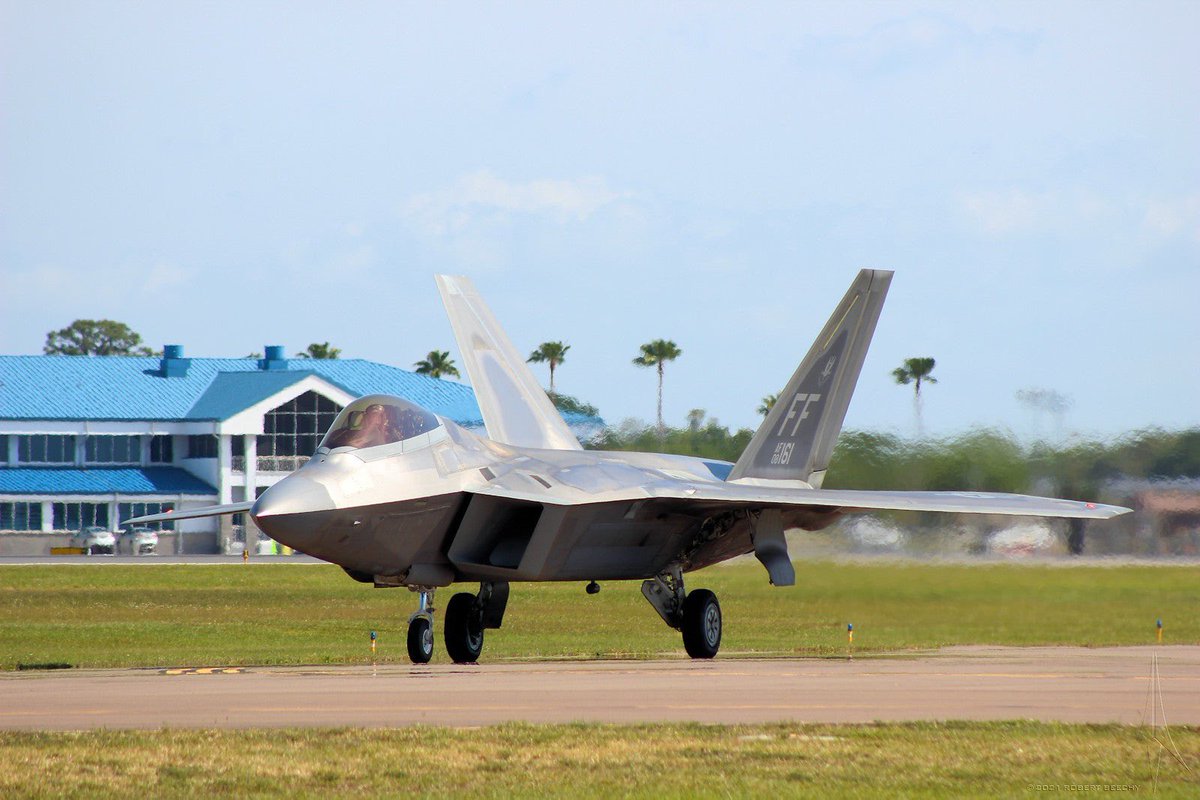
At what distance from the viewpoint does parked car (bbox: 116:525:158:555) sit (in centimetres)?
6419

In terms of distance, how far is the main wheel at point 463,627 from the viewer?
18594 millimetres

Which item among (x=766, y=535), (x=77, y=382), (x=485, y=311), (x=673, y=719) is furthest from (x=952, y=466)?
(x=77, y=382)

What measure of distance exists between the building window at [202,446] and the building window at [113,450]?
2.05 m

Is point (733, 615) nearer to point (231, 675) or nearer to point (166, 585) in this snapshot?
point (231, 675)

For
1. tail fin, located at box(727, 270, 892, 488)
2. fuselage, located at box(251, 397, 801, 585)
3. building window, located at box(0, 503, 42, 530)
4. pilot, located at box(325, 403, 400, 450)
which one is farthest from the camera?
building window, located at box(0, 503, 42, 530)

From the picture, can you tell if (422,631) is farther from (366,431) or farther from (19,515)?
(19,515)

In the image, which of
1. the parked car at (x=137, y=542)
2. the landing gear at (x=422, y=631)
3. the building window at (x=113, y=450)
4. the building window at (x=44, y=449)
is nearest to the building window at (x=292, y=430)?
the building window at (x=113, y=450)

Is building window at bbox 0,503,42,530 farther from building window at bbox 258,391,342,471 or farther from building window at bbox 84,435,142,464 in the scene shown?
building window at bbox 258,391,342,471

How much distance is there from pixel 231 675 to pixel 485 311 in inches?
307

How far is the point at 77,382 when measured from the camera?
71250mm

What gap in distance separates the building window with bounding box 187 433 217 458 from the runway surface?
51.8 m

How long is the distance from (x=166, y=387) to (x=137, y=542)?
980cm

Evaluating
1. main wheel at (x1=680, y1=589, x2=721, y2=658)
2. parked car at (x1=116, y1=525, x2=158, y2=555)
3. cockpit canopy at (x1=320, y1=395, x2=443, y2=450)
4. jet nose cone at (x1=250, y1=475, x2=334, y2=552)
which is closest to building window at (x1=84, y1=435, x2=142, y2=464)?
parked car at (x1=116, y1=525, x2=158, y2=555)

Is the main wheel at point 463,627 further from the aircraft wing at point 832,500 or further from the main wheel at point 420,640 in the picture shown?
the aircraft wing at point 832,500
